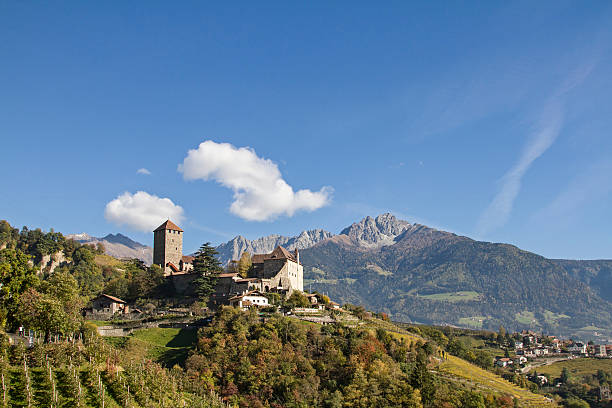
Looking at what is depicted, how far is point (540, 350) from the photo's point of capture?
18050 centimetres

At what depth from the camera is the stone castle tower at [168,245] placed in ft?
358

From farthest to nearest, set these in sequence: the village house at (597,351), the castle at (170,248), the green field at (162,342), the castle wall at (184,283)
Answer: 1. the village house at (597,351)
2. the castle at (170,248)
3. the castle wall at (184,283)
4. the green field at (162,342)

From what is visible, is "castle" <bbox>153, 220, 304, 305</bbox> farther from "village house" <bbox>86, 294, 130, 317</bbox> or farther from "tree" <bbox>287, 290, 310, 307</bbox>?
"village house" <bbox>86, 294, 130, 317</bbox>

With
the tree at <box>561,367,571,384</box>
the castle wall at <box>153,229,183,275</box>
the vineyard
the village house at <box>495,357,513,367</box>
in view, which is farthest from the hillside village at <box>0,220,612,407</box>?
the village house at <box>495,357,513,367</box>

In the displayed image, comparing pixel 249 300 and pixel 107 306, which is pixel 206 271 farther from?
pixel 107 306

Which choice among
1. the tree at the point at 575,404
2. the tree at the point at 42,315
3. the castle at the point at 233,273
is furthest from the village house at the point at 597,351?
the tree at the point at 42,315

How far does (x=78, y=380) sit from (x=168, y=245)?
252ft

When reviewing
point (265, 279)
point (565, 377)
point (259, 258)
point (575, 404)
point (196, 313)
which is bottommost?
point (575, 404)

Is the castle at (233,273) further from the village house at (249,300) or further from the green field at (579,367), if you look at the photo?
the green field at (579,367)

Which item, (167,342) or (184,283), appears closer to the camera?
(167,342)

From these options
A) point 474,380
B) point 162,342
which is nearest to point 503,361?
point 474,380

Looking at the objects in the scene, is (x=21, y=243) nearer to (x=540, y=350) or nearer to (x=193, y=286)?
(x=193, y=286)

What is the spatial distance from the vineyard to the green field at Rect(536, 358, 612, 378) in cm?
13353

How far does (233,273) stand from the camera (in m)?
96.8
